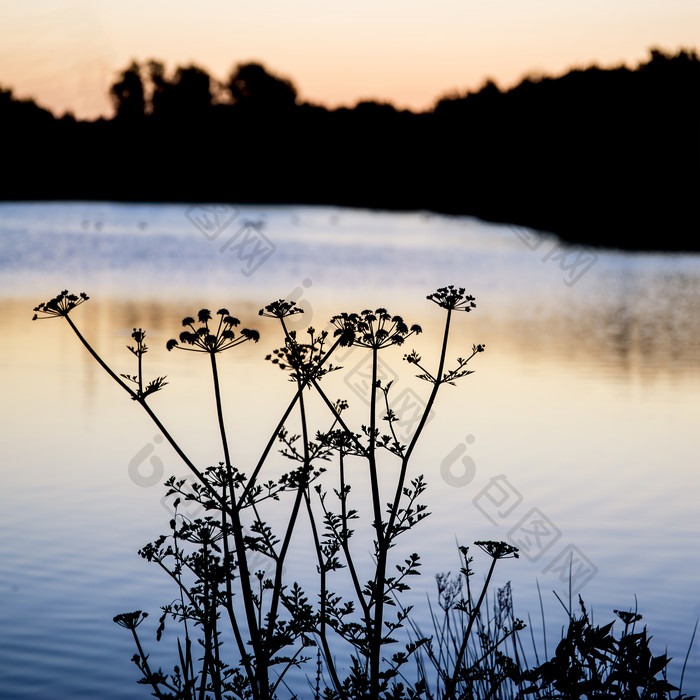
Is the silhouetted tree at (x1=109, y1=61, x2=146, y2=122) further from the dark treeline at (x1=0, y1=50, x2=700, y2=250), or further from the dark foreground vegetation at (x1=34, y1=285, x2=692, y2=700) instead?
the dark foreground vegetation at (x1=34, y1=285, x2=692, y2=700)

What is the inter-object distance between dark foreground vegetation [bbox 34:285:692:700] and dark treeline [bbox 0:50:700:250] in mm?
58103

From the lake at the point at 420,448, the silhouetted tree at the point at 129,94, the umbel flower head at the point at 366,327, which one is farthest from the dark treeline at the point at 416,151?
the umbel flower head at the point at 366,327

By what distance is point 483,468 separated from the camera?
11.8 metres

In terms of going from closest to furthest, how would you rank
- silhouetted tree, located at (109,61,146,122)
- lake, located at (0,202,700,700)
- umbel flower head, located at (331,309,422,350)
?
1. umbel flower head, located at (331,309,422,350)
2. lake, located at (0,202,700,700)
3. silhouetted tree, located at (109,61,146,122)

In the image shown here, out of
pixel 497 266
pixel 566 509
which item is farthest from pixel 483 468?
pixel 497 266

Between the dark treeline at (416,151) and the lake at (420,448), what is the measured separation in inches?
1511

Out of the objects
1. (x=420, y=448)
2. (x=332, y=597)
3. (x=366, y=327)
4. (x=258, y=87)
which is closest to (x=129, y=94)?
(x=258, y=87)

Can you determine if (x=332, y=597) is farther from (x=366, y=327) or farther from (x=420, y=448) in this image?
(x=420, y=448)

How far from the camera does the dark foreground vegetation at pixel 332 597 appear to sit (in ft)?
11.0

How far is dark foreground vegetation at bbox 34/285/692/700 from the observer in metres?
3.35

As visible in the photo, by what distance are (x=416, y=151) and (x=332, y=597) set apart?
110445mm

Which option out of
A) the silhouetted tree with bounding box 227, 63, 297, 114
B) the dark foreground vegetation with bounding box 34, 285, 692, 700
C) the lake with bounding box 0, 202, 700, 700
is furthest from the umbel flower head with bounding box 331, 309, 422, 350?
the silhouetted tree with bounding box 227, 63, 297, 114

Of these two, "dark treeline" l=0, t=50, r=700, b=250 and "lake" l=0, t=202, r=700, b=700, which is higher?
"dark treeline" l=0, t=50, r=700, b=250

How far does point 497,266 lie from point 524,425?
34094 mm
